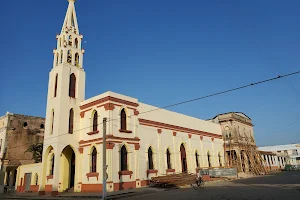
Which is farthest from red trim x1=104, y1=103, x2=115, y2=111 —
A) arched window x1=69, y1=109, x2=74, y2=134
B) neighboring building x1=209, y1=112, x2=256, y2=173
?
neighboring building x1=209, y1=112, x2=256, y2=173

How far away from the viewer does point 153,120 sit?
1167 inches

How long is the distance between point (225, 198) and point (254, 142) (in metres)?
41.7

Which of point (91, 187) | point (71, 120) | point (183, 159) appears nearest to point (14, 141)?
point (71, 120)

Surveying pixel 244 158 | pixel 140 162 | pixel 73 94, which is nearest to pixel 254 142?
pixel 244 158

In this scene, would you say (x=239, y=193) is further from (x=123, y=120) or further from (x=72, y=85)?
(x=72, y=85)

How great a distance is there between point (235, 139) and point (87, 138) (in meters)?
28.9

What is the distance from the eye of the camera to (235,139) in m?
44.1

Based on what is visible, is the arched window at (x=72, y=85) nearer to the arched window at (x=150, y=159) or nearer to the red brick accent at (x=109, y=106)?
the red brick accent at (x=109, y=106)

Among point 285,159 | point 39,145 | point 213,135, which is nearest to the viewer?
point 39,145

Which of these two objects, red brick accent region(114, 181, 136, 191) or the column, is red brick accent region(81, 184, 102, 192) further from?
the column

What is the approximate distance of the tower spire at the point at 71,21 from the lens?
30031mm

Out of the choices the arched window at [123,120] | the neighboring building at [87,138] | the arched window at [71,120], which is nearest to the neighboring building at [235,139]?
the neighboring building at [87,138]

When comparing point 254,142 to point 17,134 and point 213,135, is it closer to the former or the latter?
point 213,135

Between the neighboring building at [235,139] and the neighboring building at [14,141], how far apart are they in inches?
1244
